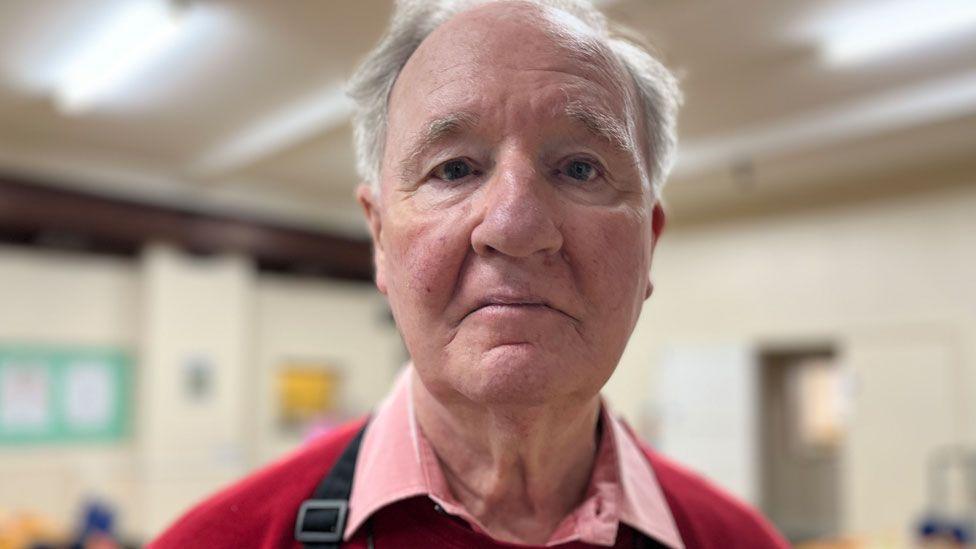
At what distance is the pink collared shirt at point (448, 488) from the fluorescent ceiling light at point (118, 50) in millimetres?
4618

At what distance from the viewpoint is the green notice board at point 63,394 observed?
25.4 ft

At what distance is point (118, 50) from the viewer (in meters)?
5.73

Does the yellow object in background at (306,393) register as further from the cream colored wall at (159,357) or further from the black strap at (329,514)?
the black strap at (329,514)

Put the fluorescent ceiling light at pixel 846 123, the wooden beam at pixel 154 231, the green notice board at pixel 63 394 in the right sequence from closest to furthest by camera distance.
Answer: the fluorescent ceiling light at pixel 846 123 → the wooden beam at pixel 154 231 → the green notice board at pixel 63 394

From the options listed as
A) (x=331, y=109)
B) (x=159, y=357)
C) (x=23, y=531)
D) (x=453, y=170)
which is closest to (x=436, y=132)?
(x=453, y=170)

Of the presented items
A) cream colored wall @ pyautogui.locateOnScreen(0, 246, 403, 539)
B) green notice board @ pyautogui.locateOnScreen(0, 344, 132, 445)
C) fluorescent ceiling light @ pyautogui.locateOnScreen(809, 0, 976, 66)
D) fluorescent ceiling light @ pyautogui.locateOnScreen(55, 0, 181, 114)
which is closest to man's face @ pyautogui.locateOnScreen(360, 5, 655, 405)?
fluorescent ceiling light @ pyautogui.locateOnScreen(55, 0, 181, 114)

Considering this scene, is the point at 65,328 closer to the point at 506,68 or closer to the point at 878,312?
the point at 878,312

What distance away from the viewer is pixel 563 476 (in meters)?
1.06

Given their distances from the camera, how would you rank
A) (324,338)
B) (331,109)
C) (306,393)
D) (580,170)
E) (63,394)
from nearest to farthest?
(580,170) < (331,109) < (63,394) < (306,393) < (324,338)

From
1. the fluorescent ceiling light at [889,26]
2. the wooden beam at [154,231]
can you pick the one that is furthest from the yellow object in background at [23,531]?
the fluorescent ceiling light at [889,26]

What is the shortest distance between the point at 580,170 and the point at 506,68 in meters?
0.14

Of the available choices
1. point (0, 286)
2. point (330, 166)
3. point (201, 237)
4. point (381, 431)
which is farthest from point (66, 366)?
point (381, 431)

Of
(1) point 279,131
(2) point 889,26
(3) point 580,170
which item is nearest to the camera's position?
(3) point 580,170

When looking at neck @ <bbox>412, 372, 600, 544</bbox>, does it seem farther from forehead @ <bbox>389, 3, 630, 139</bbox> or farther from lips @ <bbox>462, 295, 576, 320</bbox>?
forehead @ <bbox>389, 3, 630, 139</bbox>
